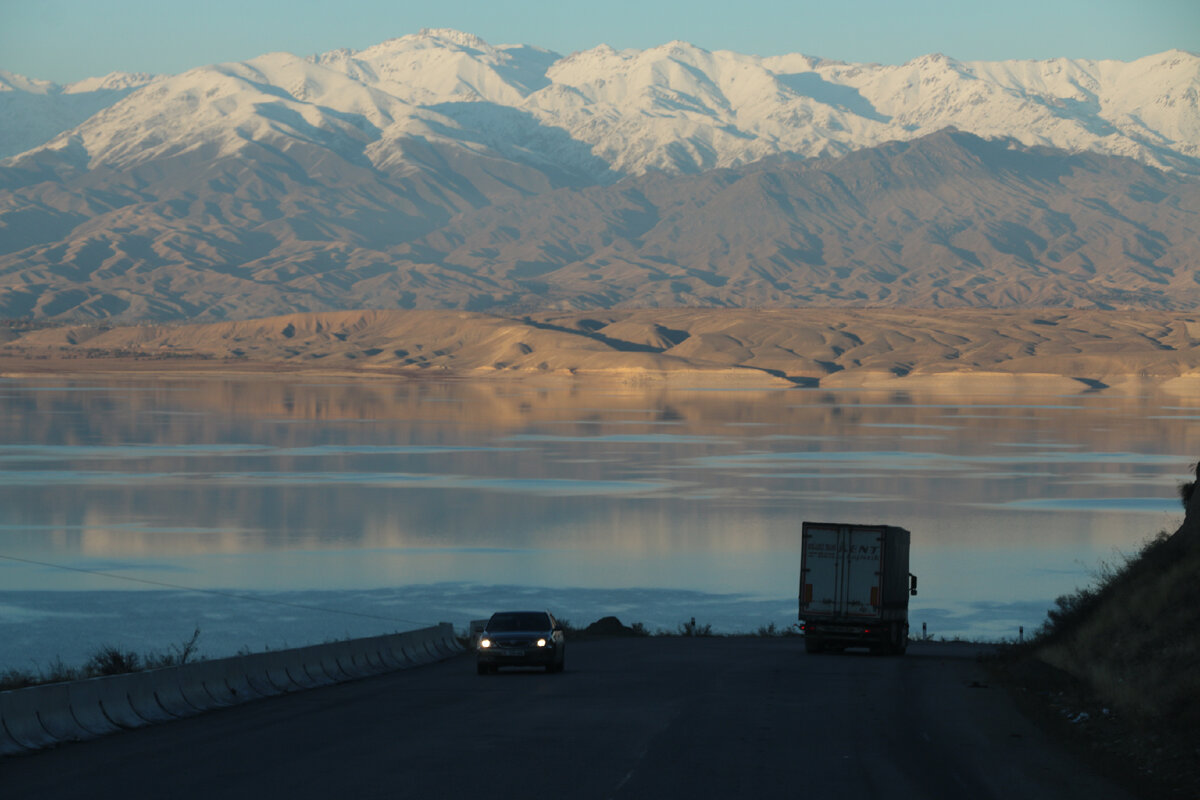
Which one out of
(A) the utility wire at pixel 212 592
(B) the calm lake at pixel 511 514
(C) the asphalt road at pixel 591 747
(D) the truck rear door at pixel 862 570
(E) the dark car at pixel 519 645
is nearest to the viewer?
(C) the asphalt road at pixel 591 747

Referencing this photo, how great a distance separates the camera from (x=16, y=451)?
270 ft

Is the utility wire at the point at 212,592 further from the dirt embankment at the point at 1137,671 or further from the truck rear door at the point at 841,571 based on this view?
the dirt embankment at the point at 1137,671

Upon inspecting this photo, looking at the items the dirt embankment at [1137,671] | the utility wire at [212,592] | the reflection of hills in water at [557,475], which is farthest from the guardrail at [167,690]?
the reflection of hills in water at [557,475]

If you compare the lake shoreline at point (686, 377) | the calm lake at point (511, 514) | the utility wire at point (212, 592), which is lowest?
the utility wire at point (212, 592)

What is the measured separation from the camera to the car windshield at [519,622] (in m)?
24.1

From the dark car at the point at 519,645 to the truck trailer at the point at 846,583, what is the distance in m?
6.20

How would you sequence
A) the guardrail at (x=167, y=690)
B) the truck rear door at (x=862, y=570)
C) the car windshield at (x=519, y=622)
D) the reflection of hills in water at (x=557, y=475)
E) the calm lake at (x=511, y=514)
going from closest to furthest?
the guardrail at (x=167, y=690) → the car windshield at (x=519, y=622) → the truck rear door at (x=862, y=570) → the calm lake at (x=511, y=514) → the reflection of hills in water at (x=557, y=475)

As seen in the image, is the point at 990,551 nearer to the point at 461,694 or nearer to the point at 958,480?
the point at 958,480

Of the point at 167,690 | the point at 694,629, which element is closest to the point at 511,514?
the point at 694,629

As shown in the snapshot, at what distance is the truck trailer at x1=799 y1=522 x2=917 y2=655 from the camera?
1111 inches

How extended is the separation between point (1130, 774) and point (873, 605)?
564 inches

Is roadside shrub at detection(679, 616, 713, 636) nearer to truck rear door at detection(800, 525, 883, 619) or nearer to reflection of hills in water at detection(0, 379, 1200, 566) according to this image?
truck rear door at detection(800, 525, 883, 619)

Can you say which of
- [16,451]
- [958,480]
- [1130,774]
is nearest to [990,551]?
[958,480]

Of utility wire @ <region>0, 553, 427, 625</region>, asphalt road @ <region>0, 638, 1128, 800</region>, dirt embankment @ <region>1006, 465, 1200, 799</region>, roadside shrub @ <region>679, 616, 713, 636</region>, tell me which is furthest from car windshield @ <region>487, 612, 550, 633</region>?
utility wire @ <region>0, 553, 427, 625</region>
